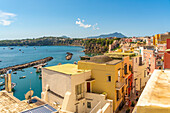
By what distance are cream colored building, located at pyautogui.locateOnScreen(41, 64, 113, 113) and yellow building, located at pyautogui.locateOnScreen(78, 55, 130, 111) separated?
73 cm

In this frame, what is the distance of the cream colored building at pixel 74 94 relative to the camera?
14055 millimetres

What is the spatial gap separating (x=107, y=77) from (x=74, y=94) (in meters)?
3.84

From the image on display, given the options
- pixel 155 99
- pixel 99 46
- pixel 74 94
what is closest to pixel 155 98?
pixel 155 99

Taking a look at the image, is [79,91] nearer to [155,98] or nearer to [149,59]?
[155,98]

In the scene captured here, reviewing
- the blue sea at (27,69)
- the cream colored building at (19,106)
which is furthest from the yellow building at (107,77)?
the blue sea at (27,69)

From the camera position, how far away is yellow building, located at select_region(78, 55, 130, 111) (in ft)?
48.8

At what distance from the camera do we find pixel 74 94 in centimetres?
1446

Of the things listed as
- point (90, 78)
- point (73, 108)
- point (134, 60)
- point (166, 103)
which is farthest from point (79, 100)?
point (166, 103)

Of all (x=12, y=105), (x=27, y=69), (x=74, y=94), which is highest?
(x=12, y=105)

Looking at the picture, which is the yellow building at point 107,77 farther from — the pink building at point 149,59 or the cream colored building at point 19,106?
the pink building at point 149,59

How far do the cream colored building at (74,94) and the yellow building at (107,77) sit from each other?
2.39 ft

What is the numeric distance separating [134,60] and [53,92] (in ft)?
39.6

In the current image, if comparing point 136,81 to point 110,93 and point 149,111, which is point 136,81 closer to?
point 110,93

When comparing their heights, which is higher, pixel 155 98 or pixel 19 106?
pixel 155 98
